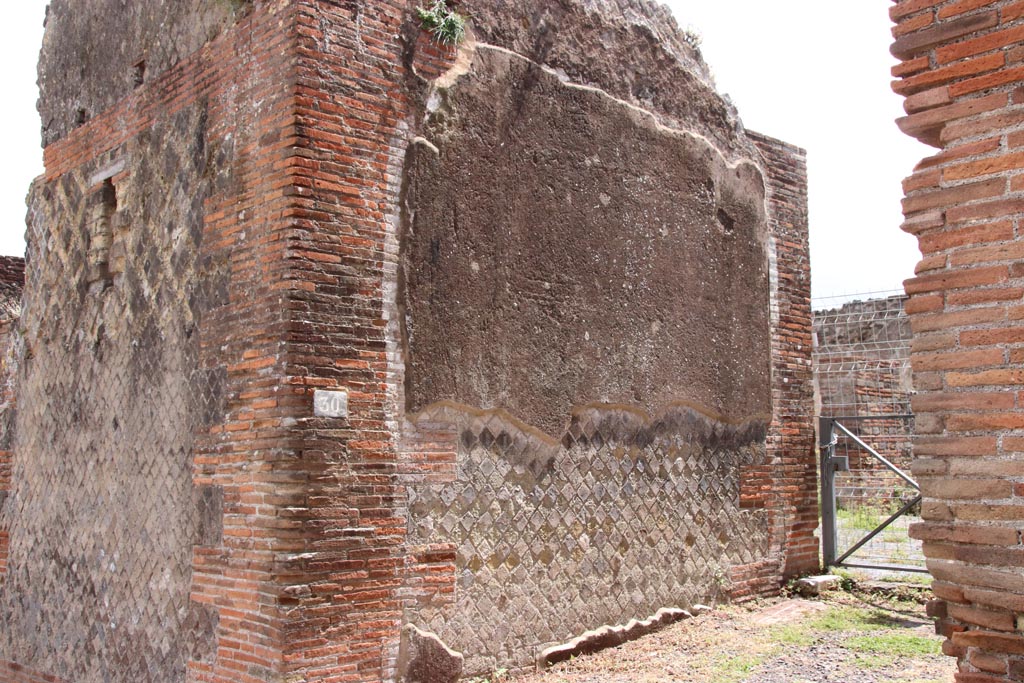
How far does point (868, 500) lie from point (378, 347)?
24.8 ft

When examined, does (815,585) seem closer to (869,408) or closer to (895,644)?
(895,644)

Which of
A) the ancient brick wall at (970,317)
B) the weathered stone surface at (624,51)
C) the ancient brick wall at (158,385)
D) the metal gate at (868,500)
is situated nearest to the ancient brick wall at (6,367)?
the ancient brick wall at (158,385)

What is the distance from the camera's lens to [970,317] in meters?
3.32

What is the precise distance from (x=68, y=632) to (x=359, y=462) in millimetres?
2770

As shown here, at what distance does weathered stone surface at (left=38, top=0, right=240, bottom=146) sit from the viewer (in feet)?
19.2

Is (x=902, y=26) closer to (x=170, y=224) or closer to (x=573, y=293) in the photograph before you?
(x=573, y=293)

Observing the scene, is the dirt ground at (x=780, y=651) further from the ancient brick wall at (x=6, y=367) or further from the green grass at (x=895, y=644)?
the ancient brick wall at (x=6, y=367)

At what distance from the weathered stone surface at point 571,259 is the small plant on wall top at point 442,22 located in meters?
0.24

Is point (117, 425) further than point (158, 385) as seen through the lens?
Yes

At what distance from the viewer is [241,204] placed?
529 centimetres

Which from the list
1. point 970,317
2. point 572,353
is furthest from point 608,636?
point 970,317

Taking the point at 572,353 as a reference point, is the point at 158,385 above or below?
below

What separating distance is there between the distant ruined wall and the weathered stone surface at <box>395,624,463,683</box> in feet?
0.33

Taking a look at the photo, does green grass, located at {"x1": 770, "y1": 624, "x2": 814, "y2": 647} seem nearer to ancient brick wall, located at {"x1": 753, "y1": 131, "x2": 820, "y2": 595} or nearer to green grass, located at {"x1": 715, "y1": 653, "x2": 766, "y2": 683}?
green grass, located at {"x1": 715, "y1": 653, "x2": 766, "y2": 683}
